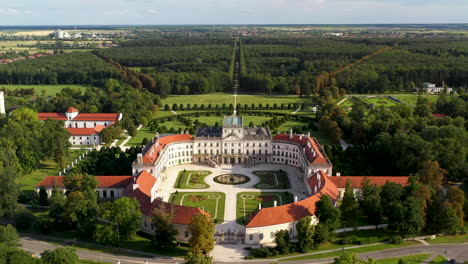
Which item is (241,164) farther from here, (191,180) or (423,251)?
(423,251)

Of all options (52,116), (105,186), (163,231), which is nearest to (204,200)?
(105,186)

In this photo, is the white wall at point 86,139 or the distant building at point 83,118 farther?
the distant building at point 83,118

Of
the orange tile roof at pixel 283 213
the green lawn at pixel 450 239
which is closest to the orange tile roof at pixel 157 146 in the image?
the orange tile roof at pixel 283 213

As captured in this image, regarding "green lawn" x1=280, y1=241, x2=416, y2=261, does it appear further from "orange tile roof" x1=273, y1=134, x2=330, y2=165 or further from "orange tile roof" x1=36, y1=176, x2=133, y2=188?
"orange tile roof" x1=36, y1=176, x2=133, y2=188

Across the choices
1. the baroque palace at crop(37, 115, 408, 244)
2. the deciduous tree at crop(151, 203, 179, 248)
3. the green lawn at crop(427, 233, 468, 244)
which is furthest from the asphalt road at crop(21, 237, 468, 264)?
the baroque palace at crop(37, 115, 408, 244)

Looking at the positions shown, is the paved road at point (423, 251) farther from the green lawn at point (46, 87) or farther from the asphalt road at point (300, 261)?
the green lawn at point (46, 87)

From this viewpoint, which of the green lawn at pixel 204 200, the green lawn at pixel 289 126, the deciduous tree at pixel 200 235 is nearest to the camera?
the deciduous tree at pixel 200 235

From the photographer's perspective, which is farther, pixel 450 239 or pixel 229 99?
pixel 229 99

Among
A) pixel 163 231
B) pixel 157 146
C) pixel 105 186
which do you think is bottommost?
A: pixel 105 186
